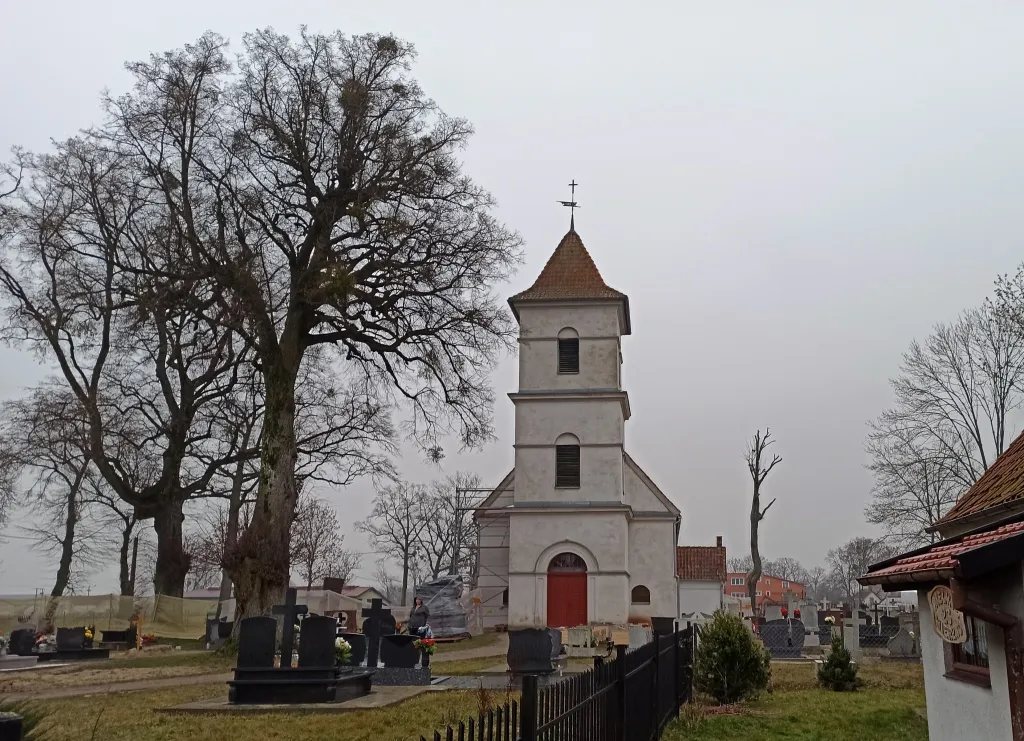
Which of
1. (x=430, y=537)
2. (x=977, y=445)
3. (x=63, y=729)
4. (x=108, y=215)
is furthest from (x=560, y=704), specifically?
(x=430, y=537)

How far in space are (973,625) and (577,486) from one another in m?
27.3

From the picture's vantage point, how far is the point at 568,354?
120ft

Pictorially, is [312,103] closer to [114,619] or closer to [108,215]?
[108,215]

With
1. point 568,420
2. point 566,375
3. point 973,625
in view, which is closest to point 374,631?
point 973,625

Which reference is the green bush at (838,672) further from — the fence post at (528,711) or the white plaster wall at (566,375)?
the white plaster wall at (566,375)

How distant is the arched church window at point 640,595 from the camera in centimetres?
3641

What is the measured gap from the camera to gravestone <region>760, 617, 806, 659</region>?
28.1 metres

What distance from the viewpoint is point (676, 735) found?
11.9 m

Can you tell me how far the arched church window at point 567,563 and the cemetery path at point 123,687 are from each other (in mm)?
16753

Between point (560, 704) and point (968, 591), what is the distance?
345 cm

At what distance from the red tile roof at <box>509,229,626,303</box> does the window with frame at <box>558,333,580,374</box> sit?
173cm

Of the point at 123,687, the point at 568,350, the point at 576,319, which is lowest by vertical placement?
the point at 123,687

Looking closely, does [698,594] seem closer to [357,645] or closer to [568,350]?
[568,350]

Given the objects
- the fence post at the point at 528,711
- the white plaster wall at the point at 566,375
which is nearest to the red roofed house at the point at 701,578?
the white plaster wall at the point at 566,375
